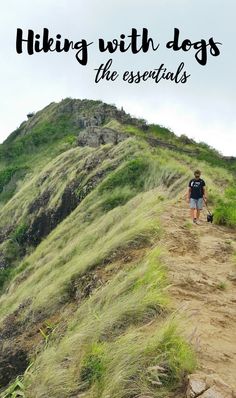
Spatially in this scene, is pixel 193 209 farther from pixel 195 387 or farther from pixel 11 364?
pixel 195 387

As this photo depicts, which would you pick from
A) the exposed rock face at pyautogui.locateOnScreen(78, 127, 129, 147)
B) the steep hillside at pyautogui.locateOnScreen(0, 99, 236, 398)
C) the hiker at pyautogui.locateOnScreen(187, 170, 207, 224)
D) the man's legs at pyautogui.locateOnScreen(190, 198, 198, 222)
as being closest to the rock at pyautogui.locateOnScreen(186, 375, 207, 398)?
the steep hillside at pyautogui.locateOnScreen(0, 99, 236, 398)

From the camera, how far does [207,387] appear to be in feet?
17.4

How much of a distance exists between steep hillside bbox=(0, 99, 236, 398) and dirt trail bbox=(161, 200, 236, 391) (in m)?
0.16

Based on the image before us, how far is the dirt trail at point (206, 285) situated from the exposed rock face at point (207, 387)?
0.84ft

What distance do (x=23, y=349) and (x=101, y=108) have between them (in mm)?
38182

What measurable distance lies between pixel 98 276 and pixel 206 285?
280cm

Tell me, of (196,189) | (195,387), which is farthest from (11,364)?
(196,189)

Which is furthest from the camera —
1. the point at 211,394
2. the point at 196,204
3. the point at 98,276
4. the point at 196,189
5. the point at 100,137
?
the point at 100,137

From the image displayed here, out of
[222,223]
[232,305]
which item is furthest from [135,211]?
[232,305]

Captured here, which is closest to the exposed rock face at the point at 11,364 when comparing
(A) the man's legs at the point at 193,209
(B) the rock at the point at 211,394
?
(B) the rock at the point at 211,394

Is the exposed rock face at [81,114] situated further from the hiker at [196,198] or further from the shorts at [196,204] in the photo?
the shorts at [196,204]

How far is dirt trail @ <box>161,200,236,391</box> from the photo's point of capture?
6.31 m

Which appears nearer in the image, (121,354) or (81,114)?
(121,354)

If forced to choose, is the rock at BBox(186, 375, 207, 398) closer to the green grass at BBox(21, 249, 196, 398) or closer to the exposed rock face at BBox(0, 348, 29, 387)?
the green grass at BBox(21, 249, 196, 398)
